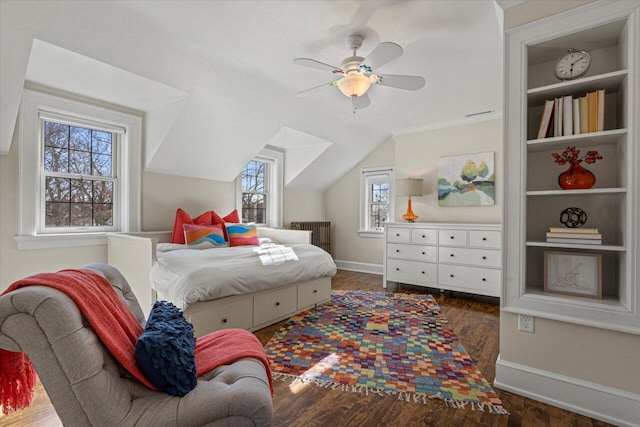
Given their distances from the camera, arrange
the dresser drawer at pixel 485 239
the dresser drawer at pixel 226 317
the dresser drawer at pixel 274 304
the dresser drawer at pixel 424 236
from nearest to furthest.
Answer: the dresser drawer at pixel 226 317, the dresser drawer at pixel 274 304, the dresser drawer at pixel 485 239, the dresser drawer at pixel 424 236

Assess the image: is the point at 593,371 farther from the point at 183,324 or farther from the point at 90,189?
the point at 90,189

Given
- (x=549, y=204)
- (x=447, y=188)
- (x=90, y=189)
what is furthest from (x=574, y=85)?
(x=90, y=189)

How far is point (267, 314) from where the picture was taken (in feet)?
9.55

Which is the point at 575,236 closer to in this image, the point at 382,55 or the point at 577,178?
the point at 577,178

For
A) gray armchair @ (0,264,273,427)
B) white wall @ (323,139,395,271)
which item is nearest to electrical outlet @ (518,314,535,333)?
gray armchair @ (0,264,273,427)

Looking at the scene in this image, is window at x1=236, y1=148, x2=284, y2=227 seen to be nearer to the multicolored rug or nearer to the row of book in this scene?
the multicolored rug

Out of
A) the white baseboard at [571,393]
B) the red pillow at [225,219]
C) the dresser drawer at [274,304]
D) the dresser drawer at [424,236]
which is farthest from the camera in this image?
the dresser drawer at [424,236]

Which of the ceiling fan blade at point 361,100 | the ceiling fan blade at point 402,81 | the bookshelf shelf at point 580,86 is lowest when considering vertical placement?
the bookshelf shelf at point 580,86

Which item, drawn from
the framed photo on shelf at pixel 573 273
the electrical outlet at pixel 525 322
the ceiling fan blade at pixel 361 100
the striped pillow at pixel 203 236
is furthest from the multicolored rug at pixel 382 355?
the ceiling fan blade at pixel 361 100

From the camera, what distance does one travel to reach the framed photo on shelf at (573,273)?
1865 millimetres

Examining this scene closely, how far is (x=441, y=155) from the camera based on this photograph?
14.9 feet

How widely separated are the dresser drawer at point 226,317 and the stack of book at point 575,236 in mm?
2239

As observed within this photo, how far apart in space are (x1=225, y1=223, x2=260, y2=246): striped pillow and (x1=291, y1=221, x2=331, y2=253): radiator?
1.61 m

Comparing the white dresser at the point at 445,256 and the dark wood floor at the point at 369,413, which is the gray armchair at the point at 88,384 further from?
the white dresser at the point at 445,256
